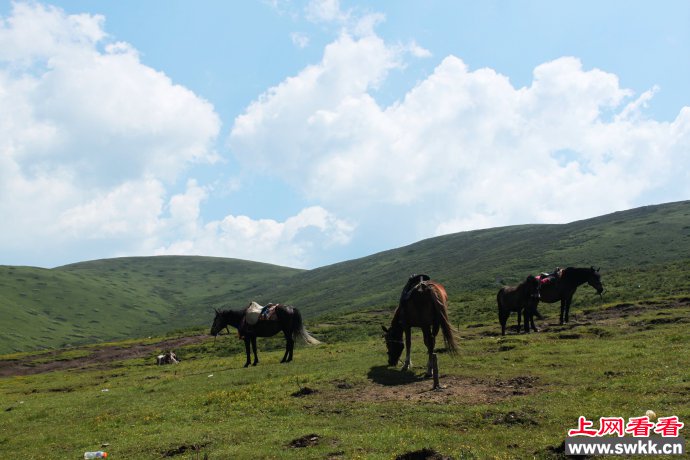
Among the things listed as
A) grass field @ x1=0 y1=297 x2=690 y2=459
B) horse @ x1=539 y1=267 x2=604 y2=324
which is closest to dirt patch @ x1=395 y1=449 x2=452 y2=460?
grass field @ x1=0 y1=297 x2=690 y2=459

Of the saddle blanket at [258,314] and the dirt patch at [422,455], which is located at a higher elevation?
the saddle blanket at [258,314]

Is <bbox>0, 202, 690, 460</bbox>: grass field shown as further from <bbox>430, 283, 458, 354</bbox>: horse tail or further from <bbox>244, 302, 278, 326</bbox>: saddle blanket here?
<bbox>244, 302, 278, 326</bbox>: saddle blanket

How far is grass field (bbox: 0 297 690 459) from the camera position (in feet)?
40.0

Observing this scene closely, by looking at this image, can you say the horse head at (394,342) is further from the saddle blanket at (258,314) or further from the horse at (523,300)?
the horse at (523,300)

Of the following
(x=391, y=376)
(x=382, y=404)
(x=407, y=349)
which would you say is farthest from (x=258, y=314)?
(x=382, y=404)

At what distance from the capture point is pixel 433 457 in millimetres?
10570

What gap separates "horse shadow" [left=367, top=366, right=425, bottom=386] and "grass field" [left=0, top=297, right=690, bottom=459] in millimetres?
76

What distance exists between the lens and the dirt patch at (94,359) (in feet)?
170

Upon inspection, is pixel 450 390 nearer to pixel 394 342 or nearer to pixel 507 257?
pixel 394 342

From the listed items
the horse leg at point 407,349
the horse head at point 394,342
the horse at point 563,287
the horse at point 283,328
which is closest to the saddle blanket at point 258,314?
the horse at point 283,328

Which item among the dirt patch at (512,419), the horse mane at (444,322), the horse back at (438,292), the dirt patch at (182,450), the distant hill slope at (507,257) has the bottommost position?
the dirt patch at (182,450)

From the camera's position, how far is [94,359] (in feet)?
183

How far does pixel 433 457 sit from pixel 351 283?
13987cm

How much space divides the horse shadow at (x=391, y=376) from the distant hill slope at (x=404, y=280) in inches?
1002
